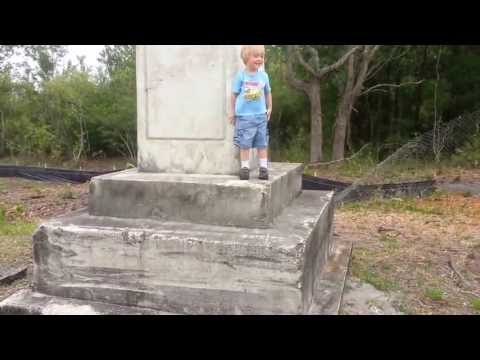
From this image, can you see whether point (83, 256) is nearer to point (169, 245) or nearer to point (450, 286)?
point (169, 245)

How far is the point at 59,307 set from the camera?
282cm

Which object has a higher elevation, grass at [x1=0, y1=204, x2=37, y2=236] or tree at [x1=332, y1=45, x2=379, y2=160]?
tree at [x1=332, y1=45, x2=379, y2=160]

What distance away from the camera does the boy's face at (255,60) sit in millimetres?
2898

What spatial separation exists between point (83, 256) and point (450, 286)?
3.02 metres

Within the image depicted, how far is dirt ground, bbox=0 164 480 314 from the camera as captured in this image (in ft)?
11.4

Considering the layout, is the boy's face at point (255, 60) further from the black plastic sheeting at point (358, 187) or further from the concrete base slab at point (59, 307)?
the black plastic sheeting at point (358, 187)

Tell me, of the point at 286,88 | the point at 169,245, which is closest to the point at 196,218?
the point at 169,245

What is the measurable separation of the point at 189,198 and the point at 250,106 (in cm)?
74

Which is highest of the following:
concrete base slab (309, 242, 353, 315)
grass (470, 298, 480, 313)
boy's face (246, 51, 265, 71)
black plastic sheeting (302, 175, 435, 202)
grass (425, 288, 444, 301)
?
boy's face (246, 51, 265, 71)

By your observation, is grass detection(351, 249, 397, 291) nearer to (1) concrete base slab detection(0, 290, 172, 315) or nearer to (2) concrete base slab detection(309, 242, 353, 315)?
(2) concrete base slab detection(309, 242, 353, 315)

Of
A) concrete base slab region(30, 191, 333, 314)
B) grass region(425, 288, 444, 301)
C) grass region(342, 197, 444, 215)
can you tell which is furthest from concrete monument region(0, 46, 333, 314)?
grass region(342, 197, 444, 215)

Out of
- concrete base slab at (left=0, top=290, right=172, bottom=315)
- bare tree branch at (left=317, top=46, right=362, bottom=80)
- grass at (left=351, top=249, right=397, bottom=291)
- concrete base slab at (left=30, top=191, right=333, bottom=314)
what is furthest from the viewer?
bare tree branch at (left=317, top=46, right=362, bottom=80)

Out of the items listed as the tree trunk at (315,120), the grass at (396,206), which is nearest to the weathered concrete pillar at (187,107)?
the grass at (396,206)

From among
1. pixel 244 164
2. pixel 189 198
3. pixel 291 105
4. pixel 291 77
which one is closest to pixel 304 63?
pixel 291 77
